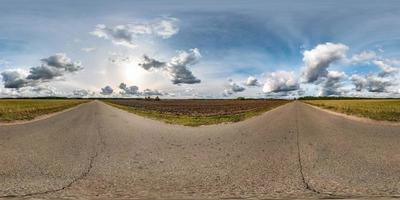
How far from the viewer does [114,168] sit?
404 inches

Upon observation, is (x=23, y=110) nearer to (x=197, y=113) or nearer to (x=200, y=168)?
(x=197, y=113)

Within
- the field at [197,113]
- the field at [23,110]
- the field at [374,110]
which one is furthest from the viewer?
the field at [23,110]

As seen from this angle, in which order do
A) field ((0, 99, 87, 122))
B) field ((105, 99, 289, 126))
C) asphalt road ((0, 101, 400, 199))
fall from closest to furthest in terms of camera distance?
asphalt road ((0, 101, 400, 199)) < field ((105, 99, 289, 126)) < field ((0, 99, 87, 122))

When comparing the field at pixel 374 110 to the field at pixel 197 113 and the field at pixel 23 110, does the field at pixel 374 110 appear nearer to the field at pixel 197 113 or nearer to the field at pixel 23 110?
the field at pixel 197 113

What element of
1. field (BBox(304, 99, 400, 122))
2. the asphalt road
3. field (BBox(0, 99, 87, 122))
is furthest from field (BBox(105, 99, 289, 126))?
the asphalt road

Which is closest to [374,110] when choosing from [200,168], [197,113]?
[197,113]

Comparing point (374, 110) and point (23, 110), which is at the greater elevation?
point (374, 110)

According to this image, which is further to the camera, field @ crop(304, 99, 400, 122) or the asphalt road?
field @ crop(304, 99, 400, 122)

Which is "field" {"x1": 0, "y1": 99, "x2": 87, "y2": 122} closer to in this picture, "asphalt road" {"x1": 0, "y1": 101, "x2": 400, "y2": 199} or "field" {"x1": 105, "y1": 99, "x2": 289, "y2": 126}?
"field" {"x1": 105, "y1": 99, "x2": 289, "y2": 126}

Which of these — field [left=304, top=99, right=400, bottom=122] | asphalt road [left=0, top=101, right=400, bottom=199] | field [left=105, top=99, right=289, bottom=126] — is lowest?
asphalt road [left=0, top=101, right=400, bottom=199]

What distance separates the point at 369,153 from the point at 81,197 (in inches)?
376

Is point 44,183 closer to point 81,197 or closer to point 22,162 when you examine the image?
point 81,197

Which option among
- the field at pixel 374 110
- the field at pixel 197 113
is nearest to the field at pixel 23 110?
the field at pixel 197 113

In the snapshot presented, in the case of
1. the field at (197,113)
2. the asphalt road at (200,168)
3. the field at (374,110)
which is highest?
the field at (374,110)
